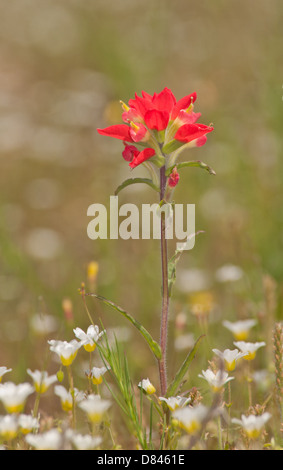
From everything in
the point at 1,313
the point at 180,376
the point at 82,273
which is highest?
the point at 82,273

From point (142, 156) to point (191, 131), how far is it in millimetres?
119

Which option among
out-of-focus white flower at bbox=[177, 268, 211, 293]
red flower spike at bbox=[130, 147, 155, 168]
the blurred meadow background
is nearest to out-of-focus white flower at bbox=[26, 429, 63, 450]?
the blurred meadow background

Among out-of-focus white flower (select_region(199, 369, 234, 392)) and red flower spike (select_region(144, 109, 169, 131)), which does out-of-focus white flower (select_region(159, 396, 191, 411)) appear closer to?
out-of-focus white flower (select_region(199, 369, 234, 392))

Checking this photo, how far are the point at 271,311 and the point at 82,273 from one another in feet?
5.43

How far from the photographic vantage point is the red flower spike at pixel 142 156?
1223 millimetres

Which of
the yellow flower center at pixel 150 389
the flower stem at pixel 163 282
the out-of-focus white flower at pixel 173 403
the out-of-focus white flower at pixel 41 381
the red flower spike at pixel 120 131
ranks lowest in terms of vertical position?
the out-of-focus white flower at pixel 173 403

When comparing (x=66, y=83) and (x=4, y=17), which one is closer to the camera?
(x=66, y=83)

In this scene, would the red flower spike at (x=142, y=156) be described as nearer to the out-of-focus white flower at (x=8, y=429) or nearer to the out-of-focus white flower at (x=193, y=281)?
the out-of-focus white flower at (x=8, y=429)

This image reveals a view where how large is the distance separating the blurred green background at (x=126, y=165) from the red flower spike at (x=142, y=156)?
1.50 ft

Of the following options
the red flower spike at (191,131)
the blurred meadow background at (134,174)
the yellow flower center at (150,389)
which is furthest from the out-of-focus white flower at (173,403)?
the red flower spike at (191,131)

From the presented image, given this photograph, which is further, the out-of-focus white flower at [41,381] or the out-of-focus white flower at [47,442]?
the out-of-focus white flower at [41,381]

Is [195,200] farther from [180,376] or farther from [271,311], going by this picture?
[180,376]
